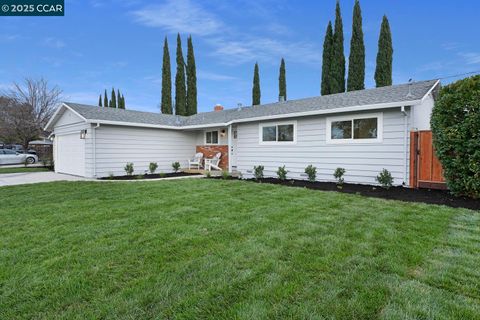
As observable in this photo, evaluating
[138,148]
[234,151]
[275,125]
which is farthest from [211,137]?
[275,125]

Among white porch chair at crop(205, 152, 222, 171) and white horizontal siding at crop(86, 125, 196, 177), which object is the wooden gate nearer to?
white porch chair at crop(205, 152, 222, 171)

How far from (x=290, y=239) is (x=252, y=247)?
60 cm

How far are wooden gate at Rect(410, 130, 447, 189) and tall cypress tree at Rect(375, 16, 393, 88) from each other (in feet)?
43.2

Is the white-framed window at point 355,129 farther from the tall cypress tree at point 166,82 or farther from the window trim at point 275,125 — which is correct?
the tall cypress tree at point 166,82

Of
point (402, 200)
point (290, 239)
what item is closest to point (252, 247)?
point (290, 239)

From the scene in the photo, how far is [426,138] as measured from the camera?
780cm

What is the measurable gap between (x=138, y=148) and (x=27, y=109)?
16020 mm

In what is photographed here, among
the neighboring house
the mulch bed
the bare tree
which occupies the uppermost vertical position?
the bare tree

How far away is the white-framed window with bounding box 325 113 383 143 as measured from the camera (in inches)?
347

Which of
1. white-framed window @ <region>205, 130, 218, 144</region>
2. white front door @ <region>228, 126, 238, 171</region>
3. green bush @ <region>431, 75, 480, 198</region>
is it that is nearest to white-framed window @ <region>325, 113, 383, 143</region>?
green bush @ <region>431, 75, 480, 198</region>

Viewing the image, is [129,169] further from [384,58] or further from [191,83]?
[384,58]

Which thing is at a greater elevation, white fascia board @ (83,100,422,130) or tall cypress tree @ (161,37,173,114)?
tall cypress tree @ (161,37,173,114)

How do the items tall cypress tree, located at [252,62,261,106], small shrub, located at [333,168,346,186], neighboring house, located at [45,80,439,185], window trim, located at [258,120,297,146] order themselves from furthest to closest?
tall cypress tree, located at [252,62,261,106], window trim, located at [258,120,297,146], small shrub, located at [333,168,346,186], neighboring house, located at [45,80,439,185]

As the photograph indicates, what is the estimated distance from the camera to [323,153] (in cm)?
1002
